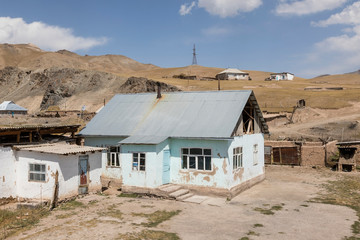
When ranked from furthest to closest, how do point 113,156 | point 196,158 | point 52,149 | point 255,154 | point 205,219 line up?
point 255,154
point 113,156
point 196,158
point 52,149
point 205,219

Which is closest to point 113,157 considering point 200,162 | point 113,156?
point 113,156

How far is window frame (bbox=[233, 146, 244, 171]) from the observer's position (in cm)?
1964

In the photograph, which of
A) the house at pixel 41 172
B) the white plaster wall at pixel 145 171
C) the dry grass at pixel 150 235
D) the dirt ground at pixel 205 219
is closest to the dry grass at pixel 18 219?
the dirt ground at pixel 205 219

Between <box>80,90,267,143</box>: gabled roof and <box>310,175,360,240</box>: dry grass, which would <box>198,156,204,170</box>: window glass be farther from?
<box>310,175,360,240</box>: dry grass

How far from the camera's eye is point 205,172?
19.0 m

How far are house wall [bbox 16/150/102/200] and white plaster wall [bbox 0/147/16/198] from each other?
0.24 metres

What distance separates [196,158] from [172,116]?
3750 millimetres

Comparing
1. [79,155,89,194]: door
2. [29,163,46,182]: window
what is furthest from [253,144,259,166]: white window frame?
[29,163,46,182]: window

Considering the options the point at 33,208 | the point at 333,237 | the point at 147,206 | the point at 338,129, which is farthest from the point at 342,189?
the point at 338,129

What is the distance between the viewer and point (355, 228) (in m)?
13.3

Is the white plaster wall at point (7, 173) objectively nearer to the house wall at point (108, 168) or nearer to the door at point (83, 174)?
the door at point (83, 174)

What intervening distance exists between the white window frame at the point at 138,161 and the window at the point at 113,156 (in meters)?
2.68

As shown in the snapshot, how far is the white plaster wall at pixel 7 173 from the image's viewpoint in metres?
17.7

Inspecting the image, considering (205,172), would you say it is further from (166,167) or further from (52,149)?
(52,149)
